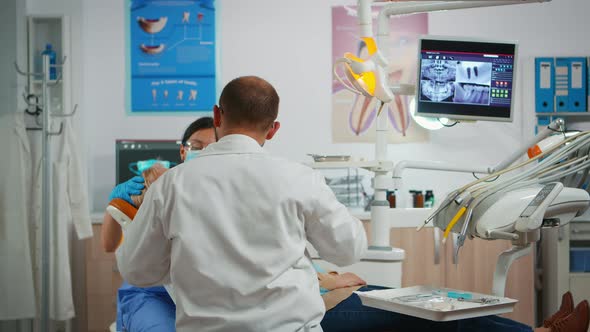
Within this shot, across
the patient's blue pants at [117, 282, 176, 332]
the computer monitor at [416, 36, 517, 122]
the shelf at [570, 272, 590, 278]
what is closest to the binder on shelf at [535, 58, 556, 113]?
the shelf at [570, 272, 590, 278]

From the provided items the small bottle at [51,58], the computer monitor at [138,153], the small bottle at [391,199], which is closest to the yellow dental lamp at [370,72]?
the small bottle at [391,199]

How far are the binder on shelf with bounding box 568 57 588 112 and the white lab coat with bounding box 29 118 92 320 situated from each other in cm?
297

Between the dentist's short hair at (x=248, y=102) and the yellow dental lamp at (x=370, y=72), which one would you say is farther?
the yellow dental lamp at (x=370, y=72)

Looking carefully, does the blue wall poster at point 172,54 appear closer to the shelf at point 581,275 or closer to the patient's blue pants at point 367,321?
the shelf at point 581,275

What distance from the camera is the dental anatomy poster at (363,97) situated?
4.70m

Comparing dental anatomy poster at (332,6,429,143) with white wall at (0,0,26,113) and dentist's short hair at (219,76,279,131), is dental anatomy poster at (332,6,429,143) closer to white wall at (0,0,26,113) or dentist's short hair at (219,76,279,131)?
white wall at (0,0,26,113)

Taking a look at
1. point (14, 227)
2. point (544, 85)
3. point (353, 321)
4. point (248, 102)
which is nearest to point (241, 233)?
point (248, 102)

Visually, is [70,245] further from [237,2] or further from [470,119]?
[470,119]

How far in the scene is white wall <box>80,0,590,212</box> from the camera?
4680mm

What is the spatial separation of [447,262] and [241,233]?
9.28ft

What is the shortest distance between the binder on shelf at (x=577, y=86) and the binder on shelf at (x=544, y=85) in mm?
104

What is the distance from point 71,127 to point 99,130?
341mm

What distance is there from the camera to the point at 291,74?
4.70 meters

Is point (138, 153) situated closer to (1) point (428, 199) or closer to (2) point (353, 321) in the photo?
(1) point (428, 199)
